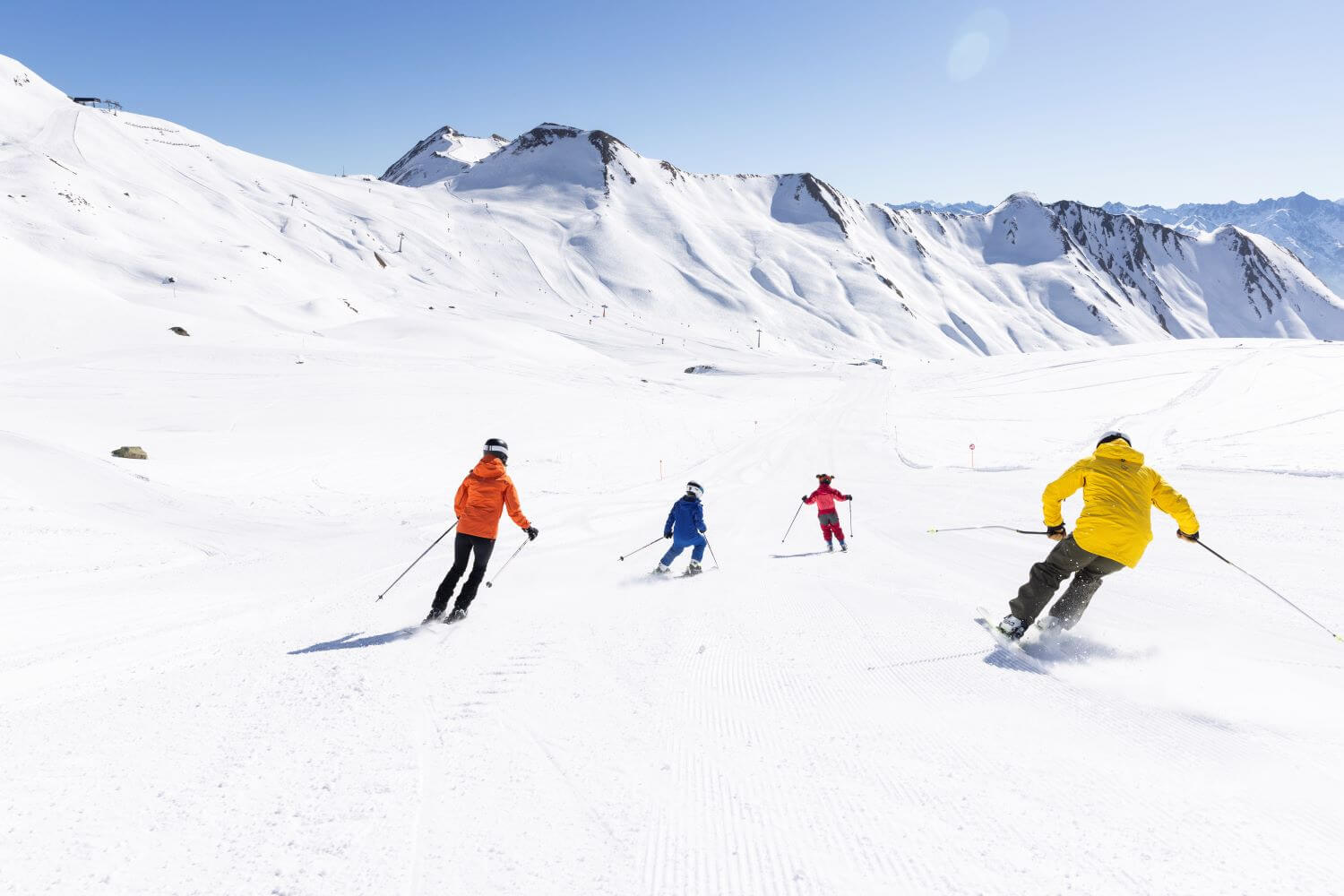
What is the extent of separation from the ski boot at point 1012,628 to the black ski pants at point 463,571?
500cm

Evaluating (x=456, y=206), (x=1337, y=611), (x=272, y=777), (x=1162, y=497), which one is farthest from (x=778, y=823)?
(x=456, y=206)

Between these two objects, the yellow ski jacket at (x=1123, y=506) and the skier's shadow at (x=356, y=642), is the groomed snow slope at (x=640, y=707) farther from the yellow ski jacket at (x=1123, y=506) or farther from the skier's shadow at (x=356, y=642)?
the yellow ski jacket at (x=1123, y=506)

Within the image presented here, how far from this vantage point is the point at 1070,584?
5367 mm

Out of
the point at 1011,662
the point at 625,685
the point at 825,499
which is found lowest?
the point at 625,685

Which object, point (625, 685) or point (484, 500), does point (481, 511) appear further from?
point (625, 685)

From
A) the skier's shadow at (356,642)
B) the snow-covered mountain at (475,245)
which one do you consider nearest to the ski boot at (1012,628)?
the skier's shadow at (356,642)

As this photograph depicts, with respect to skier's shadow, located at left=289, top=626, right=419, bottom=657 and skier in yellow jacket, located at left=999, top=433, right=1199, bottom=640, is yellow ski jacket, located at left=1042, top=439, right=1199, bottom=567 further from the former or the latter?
skier's shadow, located at left=289, top=626, right=419, bottom=657

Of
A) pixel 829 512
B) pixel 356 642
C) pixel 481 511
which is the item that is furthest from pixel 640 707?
pixel 829 512

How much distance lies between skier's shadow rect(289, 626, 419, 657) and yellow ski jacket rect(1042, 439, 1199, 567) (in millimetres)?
6112

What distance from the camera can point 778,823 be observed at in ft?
9.59

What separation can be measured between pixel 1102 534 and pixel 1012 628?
1.06 metres

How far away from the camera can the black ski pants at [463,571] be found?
6.56 m

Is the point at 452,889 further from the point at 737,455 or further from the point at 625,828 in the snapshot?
the point at 737,455

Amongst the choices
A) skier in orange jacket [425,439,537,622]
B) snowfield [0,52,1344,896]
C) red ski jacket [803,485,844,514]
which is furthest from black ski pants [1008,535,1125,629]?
red ski jacket [803,485,844,514]
